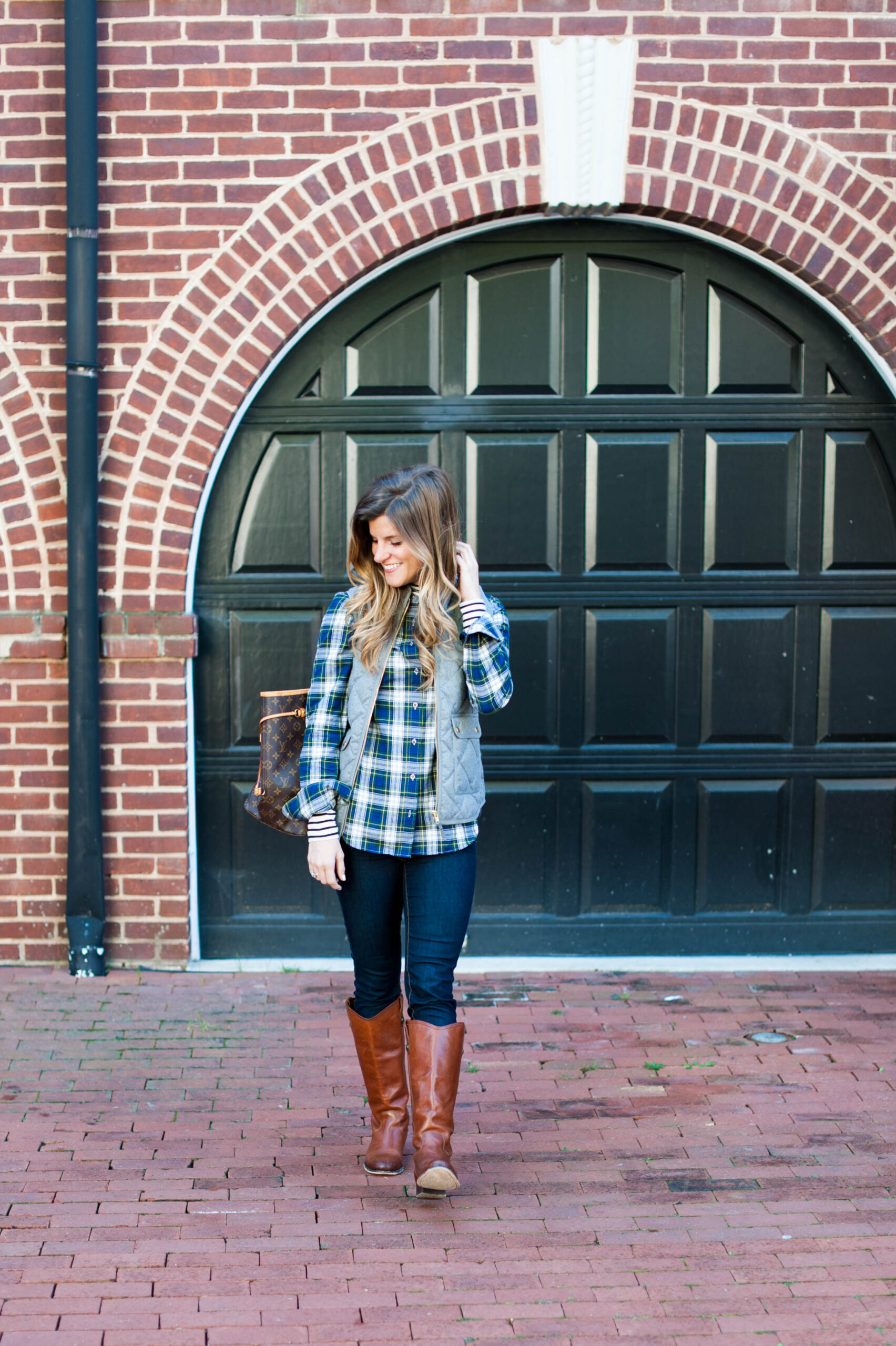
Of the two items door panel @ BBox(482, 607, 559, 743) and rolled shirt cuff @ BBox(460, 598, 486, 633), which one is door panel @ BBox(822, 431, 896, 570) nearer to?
door panel @ BBox(482, 607, 559, 743)

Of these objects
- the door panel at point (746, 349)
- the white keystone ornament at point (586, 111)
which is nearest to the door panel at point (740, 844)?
the door panel at point (746, 349)

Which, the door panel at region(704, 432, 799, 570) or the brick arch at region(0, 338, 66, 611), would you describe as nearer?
the brick arch at region(0, 338, 66, 611)

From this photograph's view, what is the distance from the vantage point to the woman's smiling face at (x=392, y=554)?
3131 mm

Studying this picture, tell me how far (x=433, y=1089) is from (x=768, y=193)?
11.5 feet

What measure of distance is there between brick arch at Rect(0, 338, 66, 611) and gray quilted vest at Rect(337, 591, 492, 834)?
206 cm

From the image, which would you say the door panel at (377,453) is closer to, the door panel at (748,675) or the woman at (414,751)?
the door panel at (748,675)

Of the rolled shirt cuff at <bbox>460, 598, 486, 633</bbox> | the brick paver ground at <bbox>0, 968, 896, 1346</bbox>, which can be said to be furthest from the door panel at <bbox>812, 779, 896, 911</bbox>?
the rolled shirt cuff at <bbox>460, 598, 486, 633</bbox>

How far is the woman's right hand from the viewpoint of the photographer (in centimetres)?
319

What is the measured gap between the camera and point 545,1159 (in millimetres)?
3480

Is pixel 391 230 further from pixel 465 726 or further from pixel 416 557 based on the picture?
pixel 465 726

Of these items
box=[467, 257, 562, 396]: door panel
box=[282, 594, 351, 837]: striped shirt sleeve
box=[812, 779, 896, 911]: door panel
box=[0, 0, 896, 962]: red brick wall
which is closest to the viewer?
box=[282, 594, 351, 837]: striped shirt sleeve

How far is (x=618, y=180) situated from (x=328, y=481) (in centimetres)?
160

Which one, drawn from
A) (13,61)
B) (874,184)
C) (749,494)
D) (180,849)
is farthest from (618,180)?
(180,849)

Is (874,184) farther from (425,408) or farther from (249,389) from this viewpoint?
(249,389)
